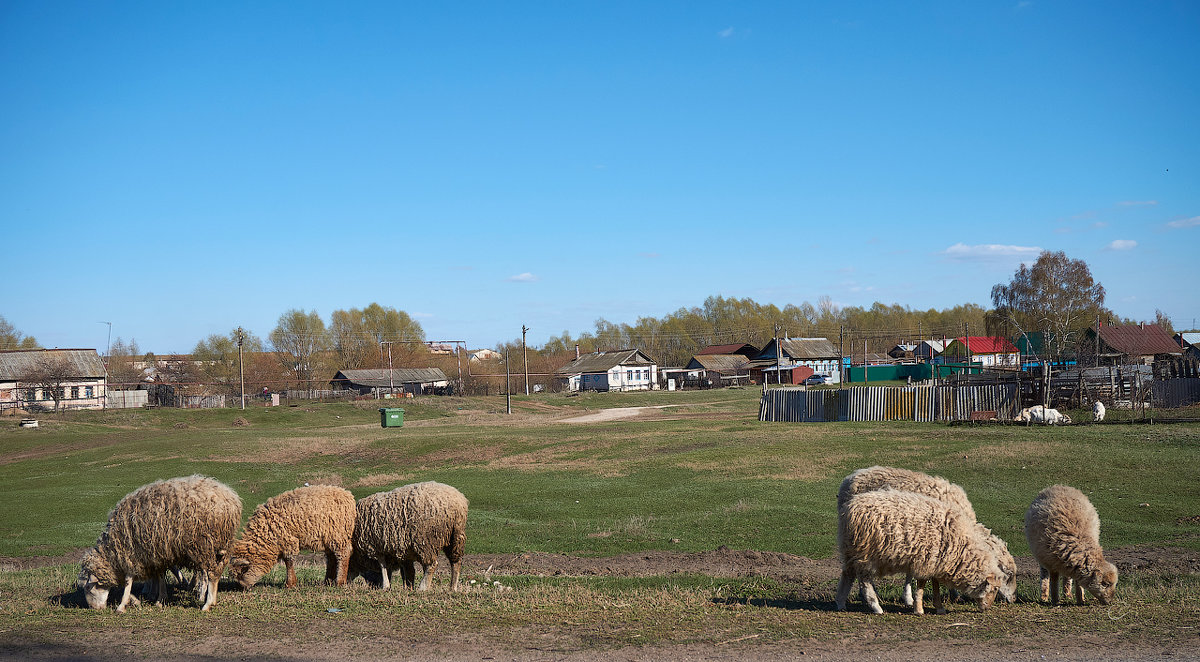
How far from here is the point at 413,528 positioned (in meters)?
12.4

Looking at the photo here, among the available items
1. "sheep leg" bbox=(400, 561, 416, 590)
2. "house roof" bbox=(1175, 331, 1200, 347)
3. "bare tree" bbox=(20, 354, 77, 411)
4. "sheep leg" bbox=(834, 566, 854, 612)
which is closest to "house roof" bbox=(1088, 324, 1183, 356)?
"house roof" bbox=(1175, 331, 1200, 347)

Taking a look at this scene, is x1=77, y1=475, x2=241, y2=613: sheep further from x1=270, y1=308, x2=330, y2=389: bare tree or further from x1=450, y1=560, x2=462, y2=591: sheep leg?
x1=270, y1=308, x2=330, y2=389: bare tree

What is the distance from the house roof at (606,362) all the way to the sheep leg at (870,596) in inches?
4072

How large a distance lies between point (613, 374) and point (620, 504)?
301 feet

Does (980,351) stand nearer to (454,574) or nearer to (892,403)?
(892,403)

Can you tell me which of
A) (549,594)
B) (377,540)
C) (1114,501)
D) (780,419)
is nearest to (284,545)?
(377,540)

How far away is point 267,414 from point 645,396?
42854 millimetres

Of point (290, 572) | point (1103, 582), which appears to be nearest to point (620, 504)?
point (290, 572)

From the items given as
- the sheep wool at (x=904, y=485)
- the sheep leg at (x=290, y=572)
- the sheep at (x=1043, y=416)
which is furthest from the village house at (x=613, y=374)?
the sheep wool at (x=904, y=485)

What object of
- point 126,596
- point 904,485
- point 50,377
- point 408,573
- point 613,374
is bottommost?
point 408,573

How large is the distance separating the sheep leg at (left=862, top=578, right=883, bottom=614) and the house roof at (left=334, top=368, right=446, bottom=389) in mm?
95611

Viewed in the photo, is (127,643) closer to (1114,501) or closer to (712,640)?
(712,640)

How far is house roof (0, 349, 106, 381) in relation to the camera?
77.6 m

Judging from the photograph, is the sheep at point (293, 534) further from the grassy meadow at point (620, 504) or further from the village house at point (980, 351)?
the village house at point (980, 351)
